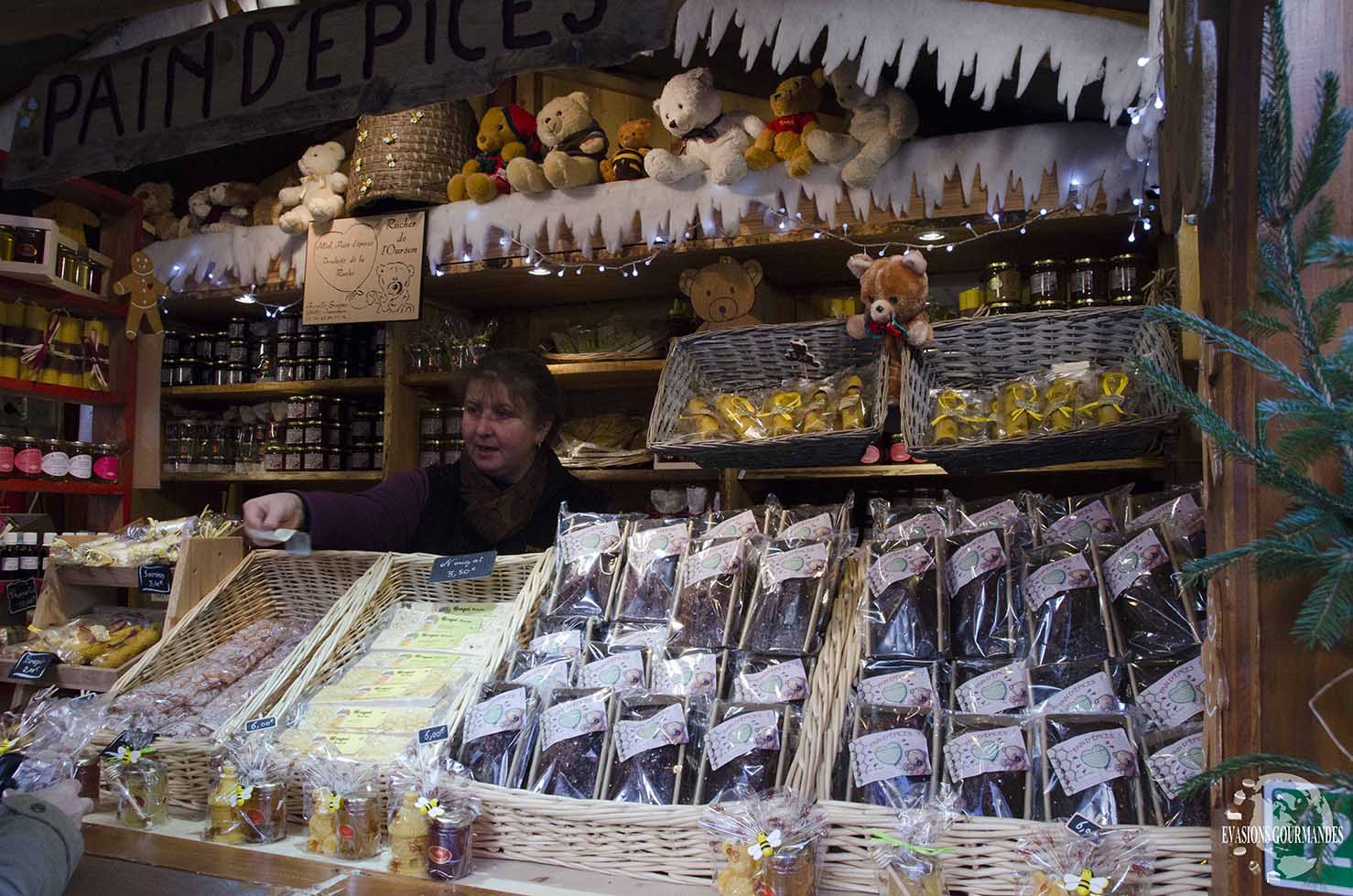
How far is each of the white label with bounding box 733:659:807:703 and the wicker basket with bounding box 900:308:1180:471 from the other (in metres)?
0.60

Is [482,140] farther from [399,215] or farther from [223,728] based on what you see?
[223,728]

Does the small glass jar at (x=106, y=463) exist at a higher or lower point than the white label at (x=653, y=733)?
higher

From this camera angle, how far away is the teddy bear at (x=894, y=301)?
6.89 feet

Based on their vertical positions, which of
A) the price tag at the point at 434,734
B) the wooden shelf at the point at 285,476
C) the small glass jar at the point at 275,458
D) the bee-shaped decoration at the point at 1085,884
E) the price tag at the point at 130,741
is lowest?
the bee-shaped decoration at the point at 1085,884

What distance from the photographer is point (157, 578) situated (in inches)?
88.9

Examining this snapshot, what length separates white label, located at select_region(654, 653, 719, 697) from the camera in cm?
149

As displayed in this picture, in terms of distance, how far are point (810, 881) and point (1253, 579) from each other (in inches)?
23.4

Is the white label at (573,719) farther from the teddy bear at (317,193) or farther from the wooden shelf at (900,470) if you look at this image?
the teddy bear at (317,193)

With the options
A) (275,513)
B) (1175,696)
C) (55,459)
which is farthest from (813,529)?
(55,459)

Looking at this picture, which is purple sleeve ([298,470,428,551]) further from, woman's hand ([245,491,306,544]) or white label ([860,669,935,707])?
white label ([860,669,935,707])

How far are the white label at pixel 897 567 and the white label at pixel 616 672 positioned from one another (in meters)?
0.40

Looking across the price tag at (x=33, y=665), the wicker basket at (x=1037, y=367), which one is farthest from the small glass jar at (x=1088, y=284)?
the price tag at (x=33, y=665)

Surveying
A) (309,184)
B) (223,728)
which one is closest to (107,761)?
(223,728)

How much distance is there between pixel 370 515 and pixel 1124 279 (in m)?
2.35
